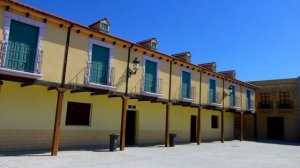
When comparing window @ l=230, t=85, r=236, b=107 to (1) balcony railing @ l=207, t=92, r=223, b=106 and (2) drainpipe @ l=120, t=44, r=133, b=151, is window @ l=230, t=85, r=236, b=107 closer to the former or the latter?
(1) balcony railing @ l=207, t=92, r=223, b=106

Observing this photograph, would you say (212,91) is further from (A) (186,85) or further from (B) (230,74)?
(B) (230,74)

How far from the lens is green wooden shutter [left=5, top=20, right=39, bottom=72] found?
1105 cm

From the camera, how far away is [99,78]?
555 inches

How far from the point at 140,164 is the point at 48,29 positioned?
7.12m

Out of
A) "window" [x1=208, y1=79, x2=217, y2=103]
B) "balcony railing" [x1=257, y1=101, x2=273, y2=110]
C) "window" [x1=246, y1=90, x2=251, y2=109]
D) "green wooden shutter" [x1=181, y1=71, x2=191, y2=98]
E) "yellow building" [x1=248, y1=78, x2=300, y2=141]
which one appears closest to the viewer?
"green wooden shutter" [x1=181, y1=71, x2=191, y2=98]

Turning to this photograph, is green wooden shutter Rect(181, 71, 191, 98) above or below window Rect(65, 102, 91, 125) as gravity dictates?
above

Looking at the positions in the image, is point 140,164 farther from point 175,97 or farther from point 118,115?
point 175,97

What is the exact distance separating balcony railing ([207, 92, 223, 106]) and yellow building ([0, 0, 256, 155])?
801mm

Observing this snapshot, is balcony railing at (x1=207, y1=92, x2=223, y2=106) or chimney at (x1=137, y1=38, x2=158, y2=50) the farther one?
balcony railing at (x1=207, y1=92, x2=223, y2=106)

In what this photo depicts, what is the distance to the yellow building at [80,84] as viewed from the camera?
11.6 metres

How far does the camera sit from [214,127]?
25.5 meters

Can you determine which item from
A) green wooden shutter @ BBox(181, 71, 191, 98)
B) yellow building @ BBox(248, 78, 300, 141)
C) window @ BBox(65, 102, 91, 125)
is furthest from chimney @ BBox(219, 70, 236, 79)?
window @ BBox(65, 102, 91, 125)

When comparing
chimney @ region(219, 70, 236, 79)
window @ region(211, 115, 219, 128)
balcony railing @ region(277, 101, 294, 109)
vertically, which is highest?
chimney @ region(219, 70, 236, 79)

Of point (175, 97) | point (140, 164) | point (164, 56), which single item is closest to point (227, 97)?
point (175, 97)
